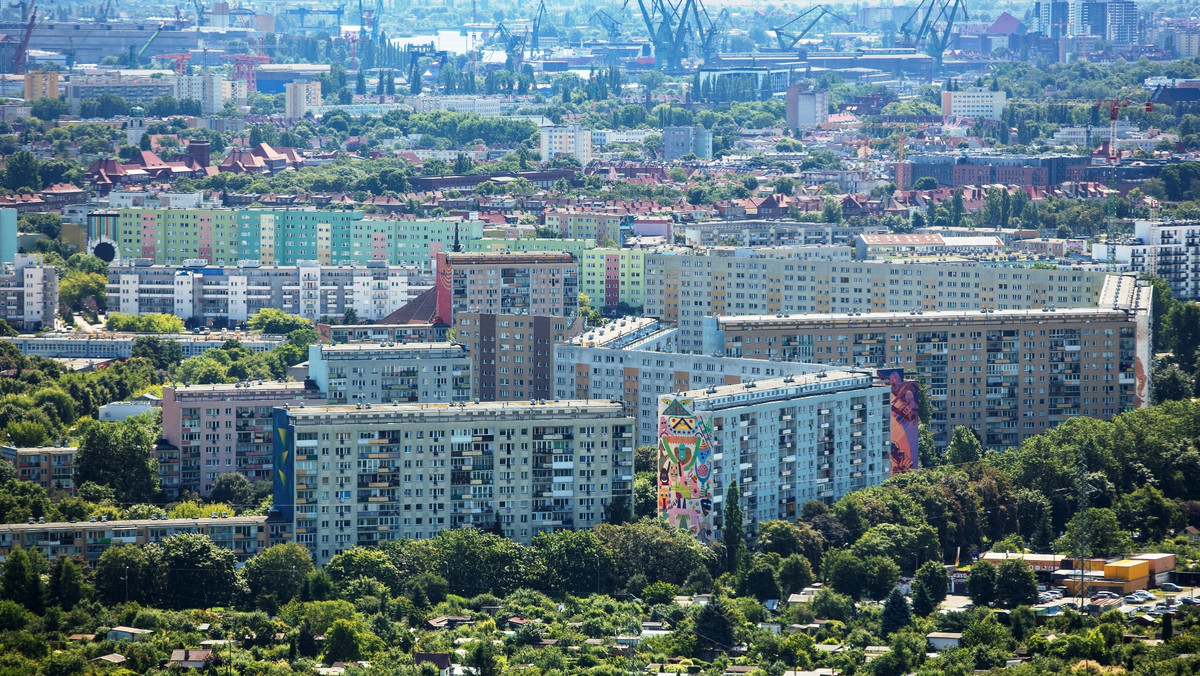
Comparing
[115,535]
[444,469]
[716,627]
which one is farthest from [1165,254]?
[115,535]

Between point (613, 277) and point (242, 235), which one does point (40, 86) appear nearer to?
point (242, 235)

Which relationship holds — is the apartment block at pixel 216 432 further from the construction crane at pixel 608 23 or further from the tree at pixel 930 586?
the construction crane at pixel 608 23

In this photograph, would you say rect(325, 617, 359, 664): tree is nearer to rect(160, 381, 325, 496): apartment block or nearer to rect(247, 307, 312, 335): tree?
rect(160, 381, 325, 496): apartment block

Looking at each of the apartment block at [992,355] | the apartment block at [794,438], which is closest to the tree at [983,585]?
the apartment block at [794,438]

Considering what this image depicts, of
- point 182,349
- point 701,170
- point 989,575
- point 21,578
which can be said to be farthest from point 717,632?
point 701,170

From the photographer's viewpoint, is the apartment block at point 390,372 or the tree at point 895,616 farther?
the apartment block at point 390,372

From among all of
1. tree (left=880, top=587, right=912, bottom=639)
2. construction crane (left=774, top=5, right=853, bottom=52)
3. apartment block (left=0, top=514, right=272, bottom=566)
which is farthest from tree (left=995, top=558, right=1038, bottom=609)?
construction crane (left=774, top=5, right=853, bottom=52)
